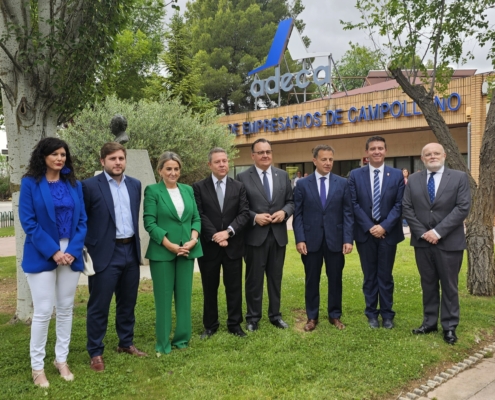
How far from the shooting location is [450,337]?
4770mm

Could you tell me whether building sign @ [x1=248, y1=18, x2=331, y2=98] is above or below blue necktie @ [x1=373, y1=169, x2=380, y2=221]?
above

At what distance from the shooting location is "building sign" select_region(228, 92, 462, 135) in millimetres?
18109

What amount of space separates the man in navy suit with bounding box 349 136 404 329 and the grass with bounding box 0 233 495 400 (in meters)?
0.37

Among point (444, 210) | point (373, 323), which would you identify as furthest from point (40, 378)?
point (444, 210)

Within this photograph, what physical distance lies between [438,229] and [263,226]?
180 centimetres

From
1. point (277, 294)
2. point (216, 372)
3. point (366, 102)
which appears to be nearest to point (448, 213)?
point (277, 294)

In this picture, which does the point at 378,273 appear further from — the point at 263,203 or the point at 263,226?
the point at 263,203

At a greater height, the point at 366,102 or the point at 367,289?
the point at 366,102

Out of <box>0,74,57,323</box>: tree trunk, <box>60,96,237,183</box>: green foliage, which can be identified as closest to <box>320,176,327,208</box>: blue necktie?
<box>0,74,57,323</box>: tree trunk

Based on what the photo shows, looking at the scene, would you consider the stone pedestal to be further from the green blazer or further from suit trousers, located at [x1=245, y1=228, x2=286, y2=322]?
the green blazer

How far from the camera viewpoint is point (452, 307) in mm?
4848

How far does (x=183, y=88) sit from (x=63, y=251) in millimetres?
22664

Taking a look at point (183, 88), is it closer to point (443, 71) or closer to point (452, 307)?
point (443, 71)

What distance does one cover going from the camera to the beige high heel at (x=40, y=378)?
12.4 ft
